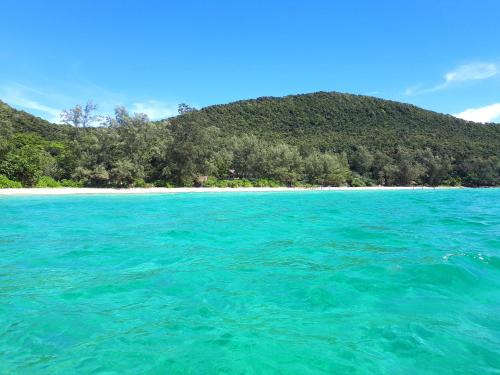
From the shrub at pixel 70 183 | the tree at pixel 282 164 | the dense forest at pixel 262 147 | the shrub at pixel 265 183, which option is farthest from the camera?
the tree at pixel 282 164

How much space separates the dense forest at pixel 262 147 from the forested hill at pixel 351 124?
12.8 inches

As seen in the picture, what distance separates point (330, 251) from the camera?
9.73m

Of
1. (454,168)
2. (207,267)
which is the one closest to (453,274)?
(207,267)

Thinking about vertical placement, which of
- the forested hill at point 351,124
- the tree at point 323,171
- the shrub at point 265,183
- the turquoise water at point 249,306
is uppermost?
the forested hill at point 351,124

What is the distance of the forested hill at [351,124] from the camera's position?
90.7 metres

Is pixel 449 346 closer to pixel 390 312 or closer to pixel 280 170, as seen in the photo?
pixel 390 312

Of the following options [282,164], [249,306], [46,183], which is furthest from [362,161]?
[249,306]

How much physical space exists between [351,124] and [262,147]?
181 ft

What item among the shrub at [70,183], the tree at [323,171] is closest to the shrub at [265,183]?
the tree at [323,171]

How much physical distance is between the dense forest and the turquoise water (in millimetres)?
32560

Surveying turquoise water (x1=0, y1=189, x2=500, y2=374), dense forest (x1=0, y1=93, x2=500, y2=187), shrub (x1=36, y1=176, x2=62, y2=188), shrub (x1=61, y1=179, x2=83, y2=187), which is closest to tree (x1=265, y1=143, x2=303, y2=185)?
dense forest (x1=0, y1=93, x2=500, y2=187)

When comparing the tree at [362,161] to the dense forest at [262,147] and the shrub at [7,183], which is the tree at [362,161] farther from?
the shrub at [7,183]

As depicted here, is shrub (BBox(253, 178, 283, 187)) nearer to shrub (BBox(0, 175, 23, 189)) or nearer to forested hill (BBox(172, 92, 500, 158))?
forested hill (BBox(172, 92, 500, 158))

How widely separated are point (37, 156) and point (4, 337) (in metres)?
37.6
